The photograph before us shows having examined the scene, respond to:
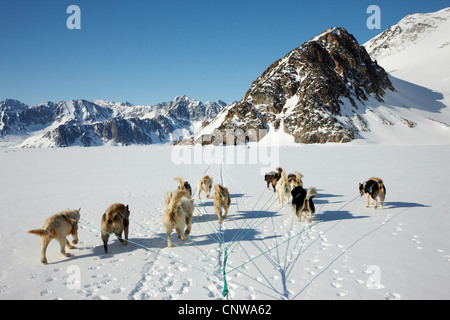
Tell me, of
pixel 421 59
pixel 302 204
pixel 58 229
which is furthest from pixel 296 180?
pixel 421 59

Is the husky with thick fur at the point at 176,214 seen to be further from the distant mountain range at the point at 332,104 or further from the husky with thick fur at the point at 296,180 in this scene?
the distant mountain range at the point at 332,104

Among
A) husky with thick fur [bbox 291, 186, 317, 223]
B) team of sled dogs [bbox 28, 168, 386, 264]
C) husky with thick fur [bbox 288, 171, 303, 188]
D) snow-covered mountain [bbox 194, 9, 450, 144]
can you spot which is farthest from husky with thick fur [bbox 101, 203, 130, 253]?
snow-covered mountain [bbox 194, 9, 450, 144]

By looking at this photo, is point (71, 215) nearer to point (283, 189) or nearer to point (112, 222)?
point (112, 222)

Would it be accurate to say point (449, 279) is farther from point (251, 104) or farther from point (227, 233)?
point (251, 104)

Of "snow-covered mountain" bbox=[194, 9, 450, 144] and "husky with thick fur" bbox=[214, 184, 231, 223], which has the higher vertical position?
"snow-covered mountain" bbox=[194, 9, 450, 144]

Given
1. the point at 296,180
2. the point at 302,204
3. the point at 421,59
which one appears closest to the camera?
the point at 302,204

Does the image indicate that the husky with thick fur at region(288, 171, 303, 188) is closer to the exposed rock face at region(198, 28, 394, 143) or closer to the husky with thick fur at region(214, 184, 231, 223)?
the husky with thick fur at region(214, 184, 231, 223)

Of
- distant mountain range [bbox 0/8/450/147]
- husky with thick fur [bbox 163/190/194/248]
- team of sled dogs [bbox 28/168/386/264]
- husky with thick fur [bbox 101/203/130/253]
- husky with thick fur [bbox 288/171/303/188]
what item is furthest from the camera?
distant mountain range [bbox 0/8/450/147]
